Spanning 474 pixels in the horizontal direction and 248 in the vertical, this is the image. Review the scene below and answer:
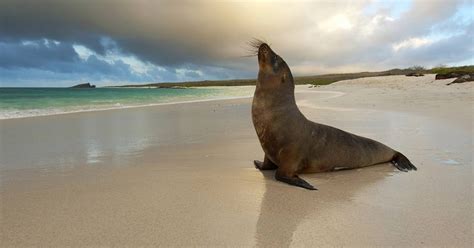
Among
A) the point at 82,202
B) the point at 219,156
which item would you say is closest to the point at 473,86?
the point at 219,156

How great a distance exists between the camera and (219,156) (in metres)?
5.25

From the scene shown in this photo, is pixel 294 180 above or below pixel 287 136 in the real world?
below

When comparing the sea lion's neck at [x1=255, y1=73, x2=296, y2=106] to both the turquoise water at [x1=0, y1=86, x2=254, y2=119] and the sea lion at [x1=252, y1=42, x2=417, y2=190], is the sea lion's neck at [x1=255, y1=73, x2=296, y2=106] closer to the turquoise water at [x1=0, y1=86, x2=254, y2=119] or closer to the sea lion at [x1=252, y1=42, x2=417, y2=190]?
the sea lion at [x1=252, y1=42, x2=417, y2=190]

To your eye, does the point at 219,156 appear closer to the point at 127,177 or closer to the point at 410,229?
the point at 127,177

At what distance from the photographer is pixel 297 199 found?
10.6 ft

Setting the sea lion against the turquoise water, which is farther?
the turquoise water

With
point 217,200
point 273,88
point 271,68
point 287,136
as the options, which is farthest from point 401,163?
point 217,200

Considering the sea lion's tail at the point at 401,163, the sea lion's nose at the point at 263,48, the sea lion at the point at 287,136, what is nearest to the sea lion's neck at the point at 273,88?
the sea lion at the point at 287,136

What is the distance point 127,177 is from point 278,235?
2.12 meters

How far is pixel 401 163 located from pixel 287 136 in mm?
1552

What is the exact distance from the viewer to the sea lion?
4039 mm

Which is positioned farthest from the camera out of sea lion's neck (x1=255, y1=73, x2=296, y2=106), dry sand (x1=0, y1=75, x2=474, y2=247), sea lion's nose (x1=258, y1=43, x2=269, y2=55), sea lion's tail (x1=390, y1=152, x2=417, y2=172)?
sea lion's tail (x1=390, y1=152, x2=417, y2=172)

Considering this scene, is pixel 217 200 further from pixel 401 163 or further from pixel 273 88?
pixel 401 163

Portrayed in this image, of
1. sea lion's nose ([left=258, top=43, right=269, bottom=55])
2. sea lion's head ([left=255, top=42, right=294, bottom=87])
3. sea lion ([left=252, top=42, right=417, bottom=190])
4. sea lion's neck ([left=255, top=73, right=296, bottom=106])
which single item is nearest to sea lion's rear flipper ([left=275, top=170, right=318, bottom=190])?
sea lion ([left=252, top=42, right=417, bottom=190])
